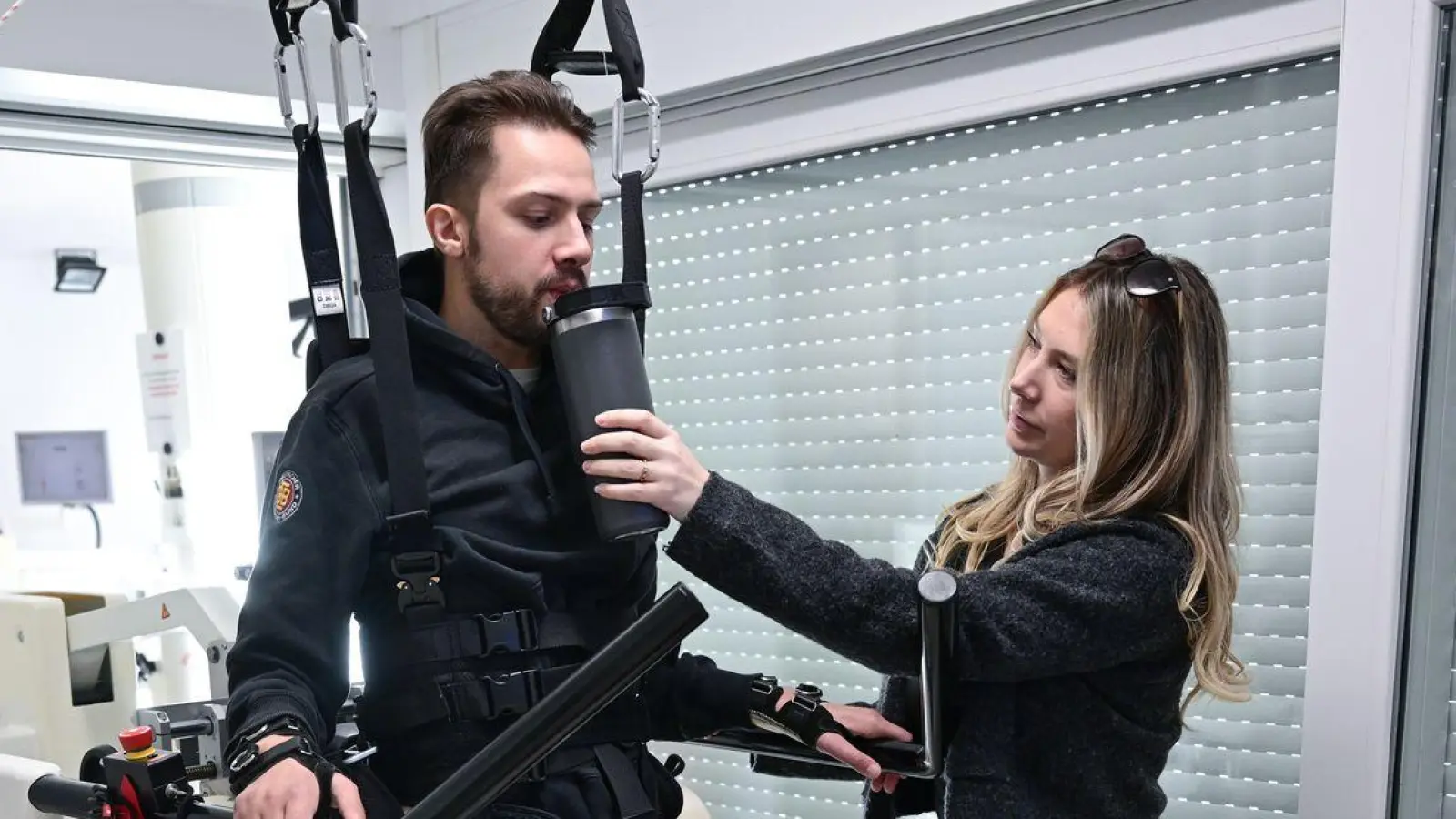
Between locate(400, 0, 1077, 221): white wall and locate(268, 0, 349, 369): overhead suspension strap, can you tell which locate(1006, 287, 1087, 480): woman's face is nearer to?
locate(400, 0, 1077, 221): white wall

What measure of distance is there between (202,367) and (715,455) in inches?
69.6

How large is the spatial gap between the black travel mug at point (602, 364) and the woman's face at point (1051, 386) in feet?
1.79

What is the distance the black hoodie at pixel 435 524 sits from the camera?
112 centimetres

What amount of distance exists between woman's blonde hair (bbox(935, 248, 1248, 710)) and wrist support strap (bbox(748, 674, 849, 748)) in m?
0.35

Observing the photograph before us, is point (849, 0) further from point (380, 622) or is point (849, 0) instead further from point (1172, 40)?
point (380, 622)

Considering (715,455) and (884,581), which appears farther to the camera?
(715,455)

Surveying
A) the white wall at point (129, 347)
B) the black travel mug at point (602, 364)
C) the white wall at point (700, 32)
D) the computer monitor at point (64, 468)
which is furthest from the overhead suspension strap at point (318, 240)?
A: the computer monitor at point (64, 468)

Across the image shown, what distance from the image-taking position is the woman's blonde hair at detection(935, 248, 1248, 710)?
1.37m

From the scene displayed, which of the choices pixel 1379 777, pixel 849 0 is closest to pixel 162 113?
pixel 849 0

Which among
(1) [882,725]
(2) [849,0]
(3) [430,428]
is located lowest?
(1) [882,725]

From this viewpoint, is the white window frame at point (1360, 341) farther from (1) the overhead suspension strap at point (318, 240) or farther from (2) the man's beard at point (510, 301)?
(1) the overhead suspension strap at point (318, 240)

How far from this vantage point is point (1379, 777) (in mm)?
1587

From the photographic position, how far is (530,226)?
4.04 ft

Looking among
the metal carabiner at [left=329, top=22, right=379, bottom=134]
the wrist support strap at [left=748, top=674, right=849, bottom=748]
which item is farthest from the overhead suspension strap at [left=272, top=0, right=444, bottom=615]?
the wrist support strap at [left=748, top=674, right=849, bottom=748]
